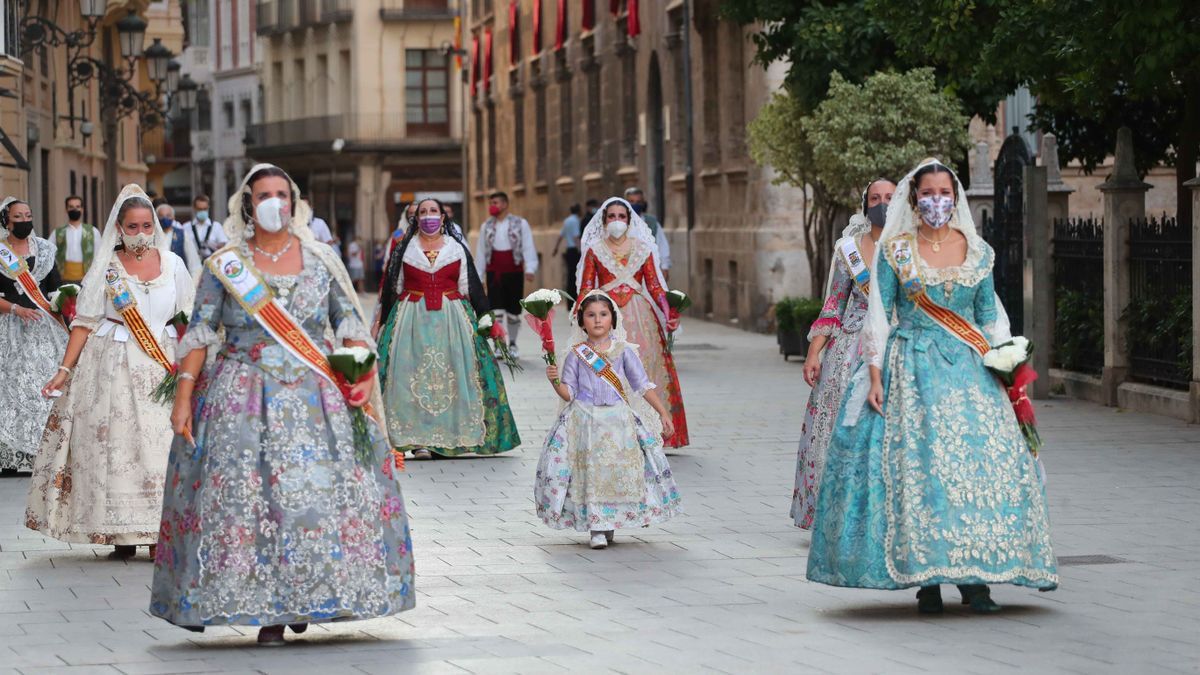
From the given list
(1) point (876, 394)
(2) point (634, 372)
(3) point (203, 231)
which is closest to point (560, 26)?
(3) point (203, 231)

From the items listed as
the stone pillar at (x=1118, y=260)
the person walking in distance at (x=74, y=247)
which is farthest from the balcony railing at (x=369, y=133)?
the stone pillar at (x=1118, y=260)

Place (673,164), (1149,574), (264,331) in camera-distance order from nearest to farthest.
Result: (264,331)
(1149,574)
(673,164)

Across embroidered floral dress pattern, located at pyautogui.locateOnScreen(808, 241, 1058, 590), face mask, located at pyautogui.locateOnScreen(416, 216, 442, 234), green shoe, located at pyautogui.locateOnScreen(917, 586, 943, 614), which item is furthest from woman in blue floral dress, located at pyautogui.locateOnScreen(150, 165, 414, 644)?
face mask, located at pyautogui.locateOnScreen(416, 216, 442, 234)

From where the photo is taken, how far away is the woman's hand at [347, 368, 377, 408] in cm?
836

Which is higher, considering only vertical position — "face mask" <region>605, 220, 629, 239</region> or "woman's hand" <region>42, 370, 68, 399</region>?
"face mask" <region>605, 220, 629, 239</region>

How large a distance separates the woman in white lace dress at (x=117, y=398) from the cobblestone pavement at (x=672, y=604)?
21 centimetres

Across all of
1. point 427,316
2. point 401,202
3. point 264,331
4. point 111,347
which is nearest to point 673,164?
point 427,316

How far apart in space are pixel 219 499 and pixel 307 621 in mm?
519

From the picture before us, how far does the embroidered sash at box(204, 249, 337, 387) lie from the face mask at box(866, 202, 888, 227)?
322 cm

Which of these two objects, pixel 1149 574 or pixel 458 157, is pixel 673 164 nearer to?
pixel 1149 574

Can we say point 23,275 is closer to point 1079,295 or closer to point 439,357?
point 439,357

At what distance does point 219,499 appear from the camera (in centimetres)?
825

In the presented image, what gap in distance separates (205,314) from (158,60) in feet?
80.5

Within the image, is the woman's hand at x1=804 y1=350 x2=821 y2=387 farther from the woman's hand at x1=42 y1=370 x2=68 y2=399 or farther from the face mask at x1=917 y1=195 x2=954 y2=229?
the woman's hand at x1=42 y1=370 x2=68 y2=399
